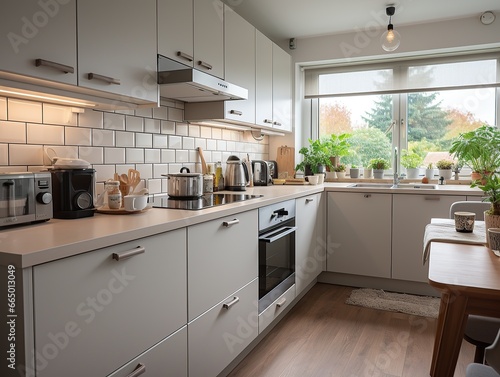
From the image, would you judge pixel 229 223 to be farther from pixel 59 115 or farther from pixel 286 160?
pixel 286 160

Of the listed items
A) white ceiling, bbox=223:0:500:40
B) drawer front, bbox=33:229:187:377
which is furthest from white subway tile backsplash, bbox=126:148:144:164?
white ceiling, bbox=223:0:500:40

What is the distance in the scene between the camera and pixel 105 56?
69.6 inches

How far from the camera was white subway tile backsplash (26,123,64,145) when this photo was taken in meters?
1.80

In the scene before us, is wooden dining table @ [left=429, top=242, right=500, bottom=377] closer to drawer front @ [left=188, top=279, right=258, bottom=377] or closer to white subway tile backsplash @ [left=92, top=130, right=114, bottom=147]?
drawer front @ [left=188, top=279, right=258, bottom=377]

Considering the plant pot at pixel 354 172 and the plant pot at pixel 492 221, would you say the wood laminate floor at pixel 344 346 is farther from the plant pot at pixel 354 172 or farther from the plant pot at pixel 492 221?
the plant pot at pixel 354 172

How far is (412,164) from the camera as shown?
4094 millimetres

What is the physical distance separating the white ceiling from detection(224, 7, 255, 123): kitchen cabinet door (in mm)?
464

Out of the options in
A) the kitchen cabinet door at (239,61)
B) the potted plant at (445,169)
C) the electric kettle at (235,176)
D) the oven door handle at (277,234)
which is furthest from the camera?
the potted plant at (445,169)

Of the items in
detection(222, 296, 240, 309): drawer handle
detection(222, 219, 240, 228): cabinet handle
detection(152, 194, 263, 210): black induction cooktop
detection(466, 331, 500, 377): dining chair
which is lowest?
detection(222, 296, 240, 309): drawer handle

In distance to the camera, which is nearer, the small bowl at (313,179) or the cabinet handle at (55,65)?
the cabinet handle at (55,65)

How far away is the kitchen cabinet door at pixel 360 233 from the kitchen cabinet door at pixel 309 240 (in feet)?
0.31

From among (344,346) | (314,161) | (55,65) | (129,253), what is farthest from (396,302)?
(55,65)

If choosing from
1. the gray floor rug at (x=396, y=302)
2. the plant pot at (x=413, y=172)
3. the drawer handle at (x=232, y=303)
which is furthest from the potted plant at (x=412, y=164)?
the drawer handle at (x=232, y=303)

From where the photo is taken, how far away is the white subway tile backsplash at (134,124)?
237cm
